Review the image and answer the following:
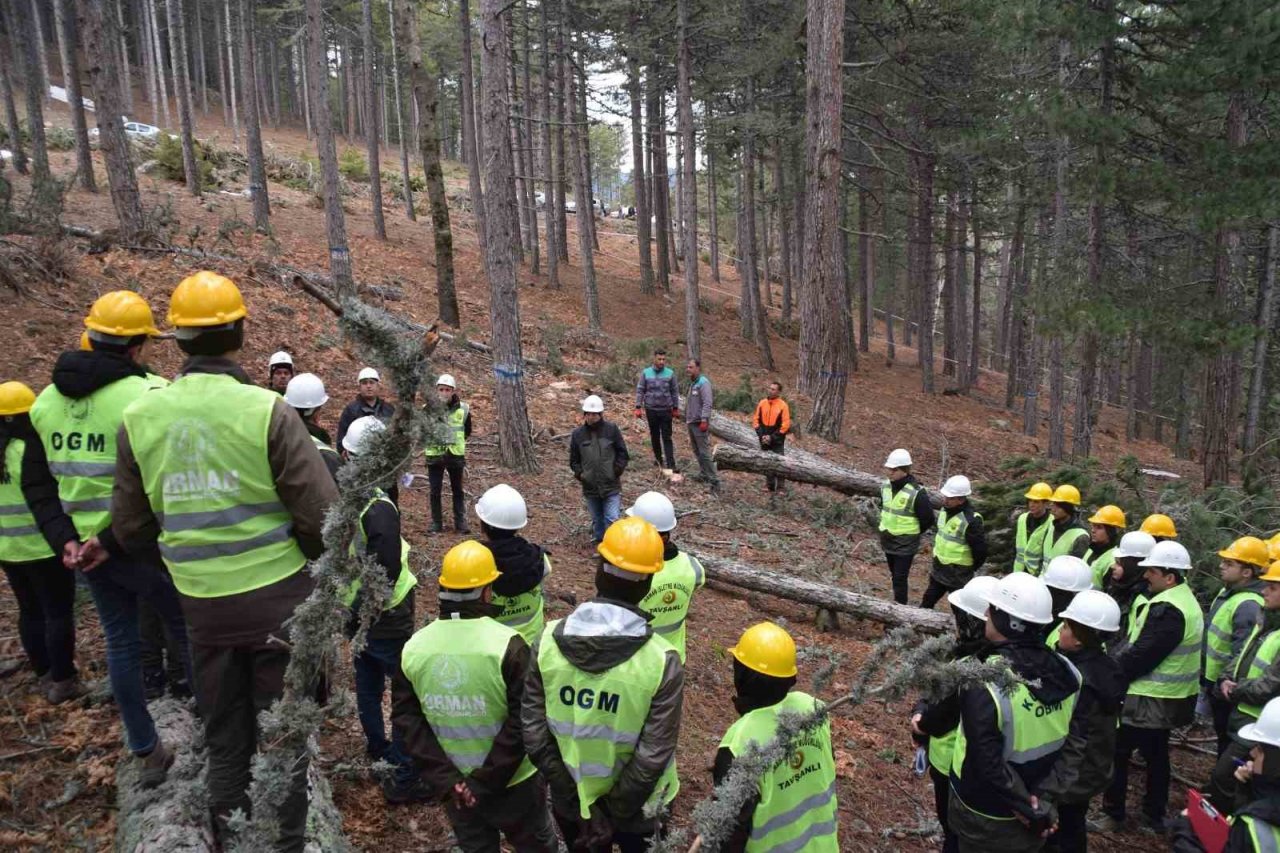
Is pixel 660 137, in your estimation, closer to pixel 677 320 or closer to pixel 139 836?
pixel 677 320

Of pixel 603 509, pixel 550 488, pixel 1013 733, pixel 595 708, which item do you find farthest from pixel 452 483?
pixel 1013 733

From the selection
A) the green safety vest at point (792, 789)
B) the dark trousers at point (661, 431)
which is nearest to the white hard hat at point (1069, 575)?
the green safety vest at point (792, 789)

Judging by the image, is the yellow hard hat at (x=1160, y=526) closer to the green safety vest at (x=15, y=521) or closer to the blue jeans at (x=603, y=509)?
the blue jeans at (x=603, y=509)

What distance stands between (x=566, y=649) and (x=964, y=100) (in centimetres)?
1795

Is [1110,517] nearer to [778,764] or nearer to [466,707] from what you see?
[778,764]

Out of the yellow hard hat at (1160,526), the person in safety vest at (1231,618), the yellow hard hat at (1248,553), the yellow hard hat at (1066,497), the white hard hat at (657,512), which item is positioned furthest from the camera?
the yellow hard hat at (1066,497)

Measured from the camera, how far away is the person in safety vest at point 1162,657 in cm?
539

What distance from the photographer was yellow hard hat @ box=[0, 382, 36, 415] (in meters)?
4.10

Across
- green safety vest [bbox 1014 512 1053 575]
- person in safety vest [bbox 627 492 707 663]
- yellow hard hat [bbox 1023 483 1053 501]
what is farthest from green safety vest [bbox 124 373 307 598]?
yellow hard hat [bbox 1023 483 1053 501]

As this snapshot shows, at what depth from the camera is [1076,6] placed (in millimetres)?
11922

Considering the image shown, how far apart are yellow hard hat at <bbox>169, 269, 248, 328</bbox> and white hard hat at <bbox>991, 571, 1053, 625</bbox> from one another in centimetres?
369

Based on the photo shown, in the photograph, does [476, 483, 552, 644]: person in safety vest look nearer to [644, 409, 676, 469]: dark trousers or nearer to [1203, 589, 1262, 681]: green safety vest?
[1203, 589, 1262, 681]: green safety vest

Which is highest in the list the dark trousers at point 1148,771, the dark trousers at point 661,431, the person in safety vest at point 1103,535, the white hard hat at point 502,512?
the white hard hat at point 502,512

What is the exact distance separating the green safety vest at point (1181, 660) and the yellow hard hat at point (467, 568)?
15.6ft
